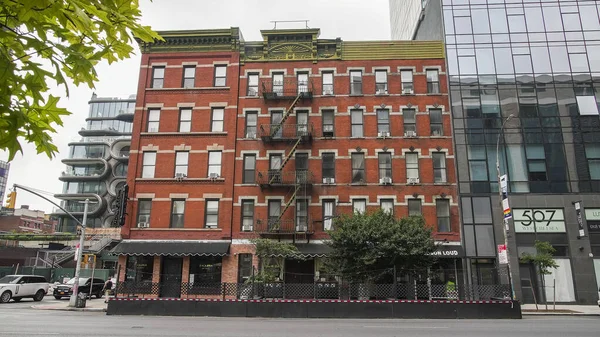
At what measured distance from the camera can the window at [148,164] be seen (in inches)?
1289

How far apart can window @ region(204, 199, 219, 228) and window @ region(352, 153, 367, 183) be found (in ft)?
33.5

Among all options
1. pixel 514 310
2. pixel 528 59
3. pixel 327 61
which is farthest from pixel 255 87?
pixel 514 310

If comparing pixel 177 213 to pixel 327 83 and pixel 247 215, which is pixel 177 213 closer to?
pixel 247 215

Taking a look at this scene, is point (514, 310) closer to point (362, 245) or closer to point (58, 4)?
point (362, 245)

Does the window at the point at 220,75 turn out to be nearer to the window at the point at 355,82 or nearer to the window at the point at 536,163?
the window at the point at 355,82

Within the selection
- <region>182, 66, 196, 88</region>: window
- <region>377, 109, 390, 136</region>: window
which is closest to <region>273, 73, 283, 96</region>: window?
<region>182, 66, 196, 88</region>: window

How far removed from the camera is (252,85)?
3391 cm

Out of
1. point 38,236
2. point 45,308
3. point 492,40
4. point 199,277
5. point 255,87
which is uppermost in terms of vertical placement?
point 492,40

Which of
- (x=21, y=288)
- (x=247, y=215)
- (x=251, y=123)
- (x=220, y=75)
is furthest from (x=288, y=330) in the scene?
(x=21, y=288)

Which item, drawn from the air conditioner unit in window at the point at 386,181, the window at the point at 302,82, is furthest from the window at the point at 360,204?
the window at the point at 302,82

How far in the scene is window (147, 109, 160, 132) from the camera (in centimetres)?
3362

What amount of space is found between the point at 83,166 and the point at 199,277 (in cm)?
7270

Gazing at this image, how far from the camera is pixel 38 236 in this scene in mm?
71375

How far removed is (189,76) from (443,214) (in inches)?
862
